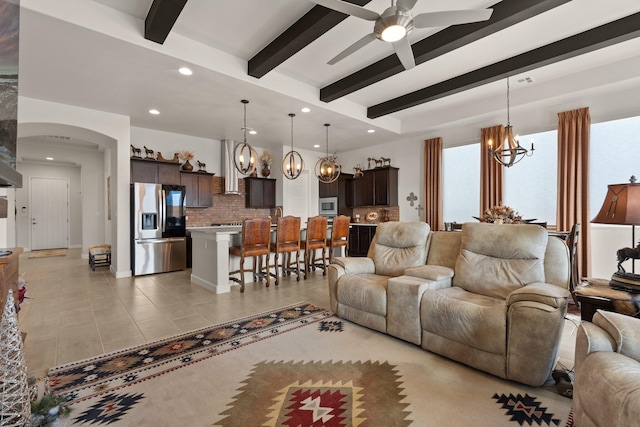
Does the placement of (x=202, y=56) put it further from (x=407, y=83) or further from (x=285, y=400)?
(x=285, y=400)

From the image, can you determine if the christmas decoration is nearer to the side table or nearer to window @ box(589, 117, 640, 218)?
the side table

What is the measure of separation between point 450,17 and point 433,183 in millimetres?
4668

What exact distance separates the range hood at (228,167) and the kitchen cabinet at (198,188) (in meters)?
0.38

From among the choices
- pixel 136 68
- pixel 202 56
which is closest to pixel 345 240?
pixel 202 56

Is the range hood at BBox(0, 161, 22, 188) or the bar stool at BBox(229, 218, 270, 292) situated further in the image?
the bar stool at BBox(229, 218, 270, 292)

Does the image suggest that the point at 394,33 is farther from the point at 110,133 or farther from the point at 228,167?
the point at 228,167

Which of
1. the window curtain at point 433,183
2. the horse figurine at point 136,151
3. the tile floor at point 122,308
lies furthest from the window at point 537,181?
the horse figurine at point 136,151

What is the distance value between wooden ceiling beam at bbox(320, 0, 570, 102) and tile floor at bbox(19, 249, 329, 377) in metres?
3.12

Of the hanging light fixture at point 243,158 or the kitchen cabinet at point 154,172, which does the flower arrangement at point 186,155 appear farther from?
the hanging light fixture at point 243,158

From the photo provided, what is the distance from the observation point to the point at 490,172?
562 centimetres

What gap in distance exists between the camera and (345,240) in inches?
231

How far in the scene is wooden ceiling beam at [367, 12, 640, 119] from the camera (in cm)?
315

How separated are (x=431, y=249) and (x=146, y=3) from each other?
3.81 meters

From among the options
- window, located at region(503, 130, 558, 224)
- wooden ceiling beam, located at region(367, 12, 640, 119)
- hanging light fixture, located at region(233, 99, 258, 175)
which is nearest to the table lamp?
wooden ceiling beam, located at region(367, 12, 640, 119)
